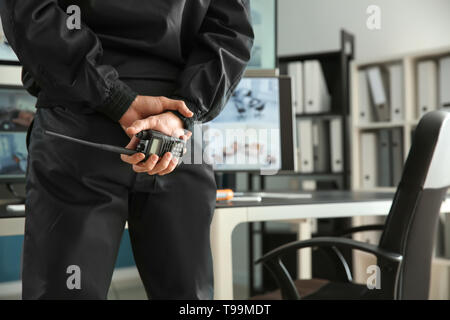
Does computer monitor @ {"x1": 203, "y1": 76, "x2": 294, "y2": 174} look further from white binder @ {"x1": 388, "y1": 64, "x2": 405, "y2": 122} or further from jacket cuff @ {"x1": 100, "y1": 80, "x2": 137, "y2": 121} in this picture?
white binder @ {"x1": 388, "y1": 64, "x2": 405, "y2": 122}

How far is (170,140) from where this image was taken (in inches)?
30.8

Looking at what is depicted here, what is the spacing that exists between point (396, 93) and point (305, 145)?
621mm

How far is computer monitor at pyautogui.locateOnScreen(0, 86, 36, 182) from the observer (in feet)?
5.37

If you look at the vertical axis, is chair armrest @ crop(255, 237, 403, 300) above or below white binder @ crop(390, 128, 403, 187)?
below

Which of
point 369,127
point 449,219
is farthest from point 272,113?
point 449,219

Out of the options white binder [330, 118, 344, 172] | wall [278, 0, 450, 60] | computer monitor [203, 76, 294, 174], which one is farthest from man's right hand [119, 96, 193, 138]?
wall [278, 0, 450, 60]

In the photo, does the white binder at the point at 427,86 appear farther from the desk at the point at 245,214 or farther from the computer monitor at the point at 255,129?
the computer monitor at the point at 255,129

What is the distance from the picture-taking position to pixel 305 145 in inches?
124

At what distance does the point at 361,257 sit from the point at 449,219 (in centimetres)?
55

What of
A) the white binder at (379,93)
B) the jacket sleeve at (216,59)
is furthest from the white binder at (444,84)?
the jacket sleeve at (216,59)

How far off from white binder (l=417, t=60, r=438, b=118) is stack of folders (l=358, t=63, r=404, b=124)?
0.11 meters

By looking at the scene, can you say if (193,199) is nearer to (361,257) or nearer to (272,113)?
(272,113)

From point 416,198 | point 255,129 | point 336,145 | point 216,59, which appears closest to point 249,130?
point 255,129
